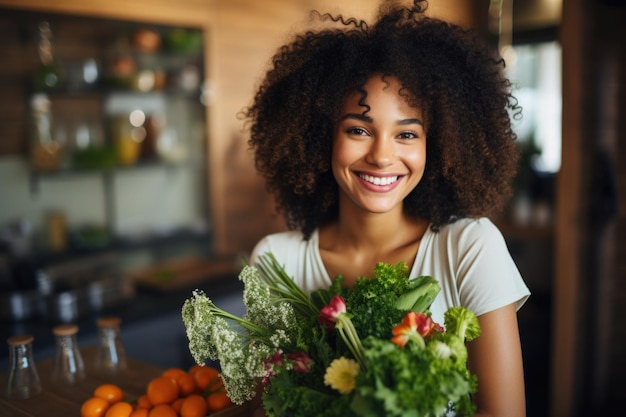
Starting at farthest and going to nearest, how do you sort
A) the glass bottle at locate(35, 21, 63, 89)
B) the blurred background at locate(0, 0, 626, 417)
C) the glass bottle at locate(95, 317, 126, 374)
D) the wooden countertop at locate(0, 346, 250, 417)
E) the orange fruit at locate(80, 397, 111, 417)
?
the glass bottle at locate(35, 21, 63, 89) < the blurred background at locate(0, 0, 626, 417) < the glass bottle at locate(95, 317, 126, 374) < the wooden countertop at locate(0, 346, 250, 417) < the orange fruit at locate(80, 397, 111, 417)

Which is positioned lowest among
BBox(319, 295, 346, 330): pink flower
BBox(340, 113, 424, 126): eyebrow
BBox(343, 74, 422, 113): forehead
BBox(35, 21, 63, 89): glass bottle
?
BBox(319, 295, 346, 330): pink flower

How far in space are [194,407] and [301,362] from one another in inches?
15.3

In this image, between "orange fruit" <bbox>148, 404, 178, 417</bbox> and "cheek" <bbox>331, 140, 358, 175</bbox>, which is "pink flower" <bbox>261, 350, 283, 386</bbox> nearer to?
"orange fruit" <bbox>148, 404, 178, 417</bbox>

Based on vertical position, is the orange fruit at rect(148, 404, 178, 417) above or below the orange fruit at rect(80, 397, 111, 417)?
above

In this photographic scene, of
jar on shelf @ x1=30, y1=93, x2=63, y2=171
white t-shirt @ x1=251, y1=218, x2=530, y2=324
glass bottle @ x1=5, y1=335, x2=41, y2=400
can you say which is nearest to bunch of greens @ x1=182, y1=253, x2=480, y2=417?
white t-shirt @ x1=251, y1=218, x2=530, y2=324

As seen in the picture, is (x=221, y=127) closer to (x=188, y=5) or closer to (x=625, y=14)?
(x=188, y=5)

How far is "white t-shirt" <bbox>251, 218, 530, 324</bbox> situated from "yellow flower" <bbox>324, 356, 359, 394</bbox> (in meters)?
0.45

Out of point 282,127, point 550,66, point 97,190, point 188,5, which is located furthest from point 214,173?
point 282,127

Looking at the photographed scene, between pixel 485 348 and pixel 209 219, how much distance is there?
345 centimetres

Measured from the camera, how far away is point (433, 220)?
5.25ft

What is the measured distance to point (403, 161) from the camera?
1456mm

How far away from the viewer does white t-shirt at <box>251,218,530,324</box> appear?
141 centimetres

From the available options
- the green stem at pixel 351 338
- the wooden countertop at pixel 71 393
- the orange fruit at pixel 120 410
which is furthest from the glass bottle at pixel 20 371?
the green stem at pixel 351 338

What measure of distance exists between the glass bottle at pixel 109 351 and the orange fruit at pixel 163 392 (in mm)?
419
